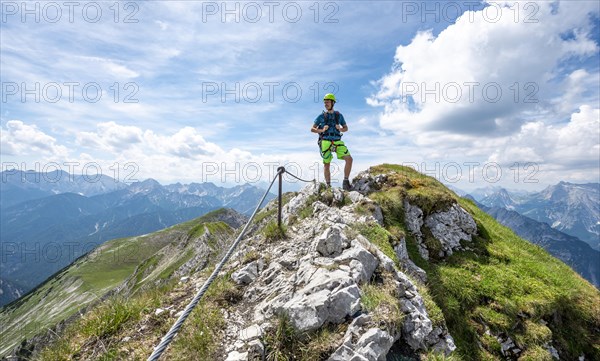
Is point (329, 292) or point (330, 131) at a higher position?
point (330, 131)

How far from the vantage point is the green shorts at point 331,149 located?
16375 mm

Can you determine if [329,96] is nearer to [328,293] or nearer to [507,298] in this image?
[328,293]

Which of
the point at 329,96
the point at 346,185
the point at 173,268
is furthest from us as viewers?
the point at 173,268

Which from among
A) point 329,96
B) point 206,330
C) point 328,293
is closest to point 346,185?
point 329,96

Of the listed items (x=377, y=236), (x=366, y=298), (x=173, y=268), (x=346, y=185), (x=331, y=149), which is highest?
(x=331, y=149)

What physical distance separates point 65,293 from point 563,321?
22180 centimetres

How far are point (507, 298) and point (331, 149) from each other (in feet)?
34.1

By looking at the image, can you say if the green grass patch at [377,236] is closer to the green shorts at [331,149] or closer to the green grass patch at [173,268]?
the green shorts at [331,149]

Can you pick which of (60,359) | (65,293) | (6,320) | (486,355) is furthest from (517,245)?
(6,320)

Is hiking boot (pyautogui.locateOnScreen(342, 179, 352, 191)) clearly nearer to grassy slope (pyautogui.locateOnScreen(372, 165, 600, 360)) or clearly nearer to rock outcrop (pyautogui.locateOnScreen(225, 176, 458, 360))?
grassy slope (pyautogui.locateOnScreen(372, 165, 600, 360))

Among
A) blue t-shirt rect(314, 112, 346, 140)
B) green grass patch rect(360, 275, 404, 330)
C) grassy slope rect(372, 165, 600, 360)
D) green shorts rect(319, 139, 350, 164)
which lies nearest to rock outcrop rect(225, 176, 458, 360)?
green grass patch rect(360, 275, 404, 330)

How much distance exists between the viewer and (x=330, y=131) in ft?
53.0

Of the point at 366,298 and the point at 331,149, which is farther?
the point at 331,149

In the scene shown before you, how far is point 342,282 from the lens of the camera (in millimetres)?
7770
